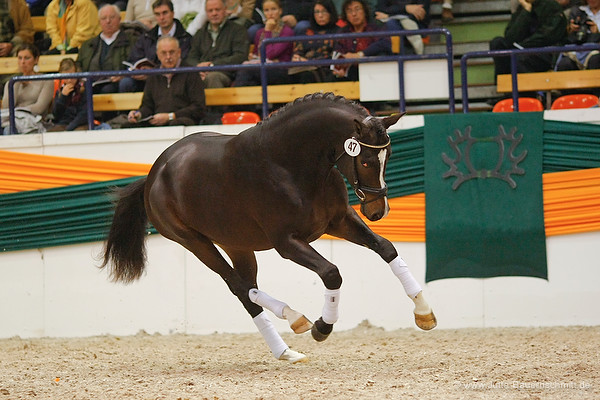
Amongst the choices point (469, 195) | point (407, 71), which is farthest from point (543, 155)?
point (407, 71)

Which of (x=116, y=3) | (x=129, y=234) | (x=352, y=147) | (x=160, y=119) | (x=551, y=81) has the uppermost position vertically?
(x=116, y=3)

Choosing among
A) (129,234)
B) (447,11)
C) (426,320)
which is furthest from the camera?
(447,11)

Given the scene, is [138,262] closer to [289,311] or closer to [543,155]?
[289,311]

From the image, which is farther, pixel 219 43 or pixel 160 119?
pixel 219 43

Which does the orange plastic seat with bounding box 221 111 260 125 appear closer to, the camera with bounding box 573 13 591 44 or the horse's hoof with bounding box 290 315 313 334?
the camera with bounding box 573 13 591 44

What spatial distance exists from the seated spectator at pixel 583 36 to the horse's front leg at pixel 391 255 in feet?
13.3

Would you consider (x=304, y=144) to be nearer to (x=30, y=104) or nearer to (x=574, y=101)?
(x=574, y=101)

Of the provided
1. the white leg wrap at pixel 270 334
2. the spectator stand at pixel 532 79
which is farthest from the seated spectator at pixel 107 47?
the white leg wrap at pixel 270 334

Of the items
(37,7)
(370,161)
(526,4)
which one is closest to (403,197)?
(526,4)

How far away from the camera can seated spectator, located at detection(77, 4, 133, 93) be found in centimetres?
968

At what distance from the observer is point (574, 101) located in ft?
27.7

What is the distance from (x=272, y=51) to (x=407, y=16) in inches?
61.6

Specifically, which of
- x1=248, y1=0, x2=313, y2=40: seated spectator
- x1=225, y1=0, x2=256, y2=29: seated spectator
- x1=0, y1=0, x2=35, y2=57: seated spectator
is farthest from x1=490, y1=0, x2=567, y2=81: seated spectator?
x1=0, y1=0, x2=35, y2=57: seated spectator

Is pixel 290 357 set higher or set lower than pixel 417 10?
lower
